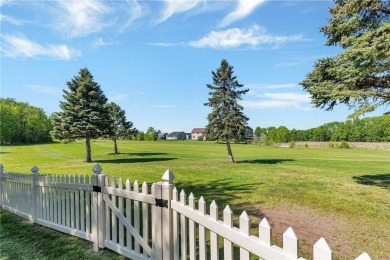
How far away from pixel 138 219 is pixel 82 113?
23.2m

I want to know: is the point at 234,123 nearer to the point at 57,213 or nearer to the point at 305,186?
the point at 305,186

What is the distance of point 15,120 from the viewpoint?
72.8 m

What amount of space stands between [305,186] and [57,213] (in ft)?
35.3

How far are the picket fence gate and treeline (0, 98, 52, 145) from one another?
71.6 meters

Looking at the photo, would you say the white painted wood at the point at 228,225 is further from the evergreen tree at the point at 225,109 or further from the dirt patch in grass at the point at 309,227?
the evergreen tree at the point at 225,109

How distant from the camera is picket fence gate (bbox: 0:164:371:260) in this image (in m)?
2.46

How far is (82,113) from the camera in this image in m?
25.1

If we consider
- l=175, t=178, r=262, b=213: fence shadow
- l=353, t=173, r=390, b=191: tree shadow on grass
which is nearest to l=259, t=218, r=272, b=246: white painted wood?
l=175, t=178, r=262, b=213: fence shadow

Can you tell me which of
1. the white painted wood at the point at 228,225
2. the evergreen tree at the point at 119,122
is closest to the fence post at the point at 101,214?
the white painted wood at the point at 228,225

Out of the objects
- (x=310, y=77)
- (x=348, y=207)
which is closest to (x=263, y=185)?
(x=348, y=207)

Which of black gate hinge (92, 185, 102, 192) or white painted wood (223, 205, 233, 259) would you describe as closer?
white painted wood (223, 205, 233, 259)

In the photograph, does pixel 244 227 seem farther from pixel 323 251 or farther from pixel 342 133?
pixel 342 133

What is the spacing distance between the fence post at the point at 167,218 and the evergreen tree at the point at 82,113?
23.5 meters

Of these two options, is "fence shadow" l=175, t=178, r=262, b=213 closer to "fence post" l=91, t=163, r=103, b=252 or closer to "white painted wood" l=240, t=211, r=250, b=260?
"fence post" l=91, t=163, r=103, b=252
